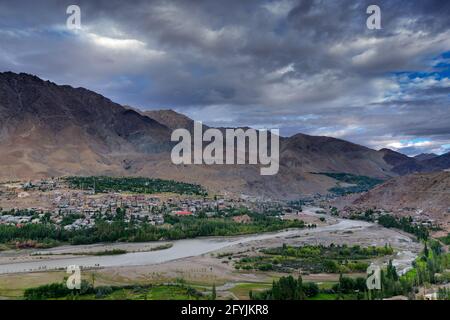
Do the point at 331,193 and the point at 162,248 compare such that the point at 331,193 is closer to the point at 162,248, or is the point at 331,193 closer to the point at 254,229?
the point at 254,229

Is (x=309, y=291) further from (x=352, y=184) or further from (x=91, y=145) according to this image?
(x=352, y=184)

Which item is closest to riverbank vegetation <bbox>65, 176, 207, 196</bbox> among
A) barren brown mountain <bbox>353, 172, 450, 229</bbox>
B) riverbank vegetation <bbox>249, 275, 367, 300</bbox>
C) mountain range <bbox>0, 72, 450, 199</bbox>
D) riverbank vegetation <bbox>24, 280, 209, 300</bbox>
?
mountain range <bbox>0, 72, 450, 199</bbox>

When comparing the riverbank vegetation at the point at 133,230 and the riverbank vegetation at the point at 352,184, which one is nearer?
the riverbank vegetation at the point at 133,230

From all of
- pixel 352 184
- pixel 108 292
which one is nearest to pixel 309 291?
pixel 108 292

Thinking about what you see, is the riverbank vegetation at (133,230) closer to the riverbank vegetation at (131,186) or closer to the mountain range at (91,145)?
the riverbank vegetation at (131,186)

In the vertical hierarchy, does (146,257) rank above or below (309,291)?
below

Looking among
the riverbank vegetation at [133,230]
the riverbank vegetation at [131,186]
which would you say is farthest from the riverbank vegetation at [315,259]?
the riverbank vegetation at [131,186]

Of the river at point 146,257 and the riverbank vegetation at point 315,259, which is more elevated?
the riverbank vegetation at point 315,259

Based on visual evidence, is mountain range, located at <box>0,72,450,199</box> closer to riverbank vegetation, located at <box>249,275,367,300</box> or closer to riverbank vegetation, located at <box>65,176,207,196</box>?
riverbank vegetation, located at <box>65,176,207,196</box>

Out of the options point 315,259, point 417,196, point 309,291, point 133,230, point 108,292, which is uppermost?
point 417,196
